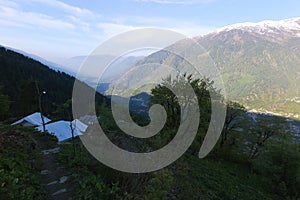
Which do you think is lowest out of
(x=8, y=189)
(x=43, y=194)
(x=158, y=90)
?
(x=43, y=194)

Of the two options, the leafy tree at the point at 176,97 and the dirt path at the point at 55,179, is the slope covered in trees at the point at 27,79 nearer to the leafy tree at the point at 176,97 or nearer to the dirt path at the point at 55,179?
the leafy tree at the point at 176,97

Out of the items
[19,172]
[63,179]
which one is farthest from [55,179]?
[19,172]

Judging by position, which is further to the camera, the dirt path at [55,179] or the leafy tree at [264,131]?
the leafy tree at [264,131]

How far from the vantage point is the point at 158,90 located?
2317 cm

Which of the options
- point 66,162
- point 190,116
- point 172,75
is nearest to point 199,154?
point 190,116

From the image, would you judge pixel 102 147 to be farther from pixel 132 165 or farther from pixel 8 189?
pixel 8 189

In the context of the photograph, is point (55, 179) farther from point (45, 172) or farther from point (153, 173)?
point (153, 173)

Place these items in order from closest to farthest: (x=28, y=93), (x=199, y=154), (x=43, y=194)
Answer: (x=43, y=194) < (x=199, y=154) < (x=28, y=93)

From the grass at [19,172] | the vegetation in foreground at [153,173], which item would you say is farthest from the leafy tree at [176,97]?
the grass at [19,172]

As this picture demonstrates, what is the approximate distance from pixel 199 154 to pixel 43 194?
19949 millimetres

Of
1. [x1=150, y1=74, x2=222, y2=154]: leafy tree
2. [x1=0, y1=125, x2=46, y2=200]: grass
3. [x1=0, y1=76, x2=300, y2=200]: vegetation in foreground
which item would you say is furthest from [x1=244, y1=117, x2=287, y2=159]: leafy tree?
[x1=0, y1=125, x2=46, y2=200]: grass

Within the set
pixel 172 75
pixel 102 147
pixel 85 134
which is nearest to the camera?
pixel 102 147

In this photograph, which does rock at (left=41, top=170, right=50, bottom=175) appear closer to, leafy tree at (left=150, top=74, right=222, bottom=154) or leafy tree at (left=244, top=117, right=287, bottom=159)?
leafy tree at (left=150, top=74, right=222, bottom=154)

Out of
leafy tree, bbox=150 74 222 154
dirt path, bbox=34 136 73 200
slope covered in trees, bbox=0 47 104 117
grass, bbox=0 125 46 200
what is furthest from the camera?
slope covered in trees, bbox=0 47 104 117
